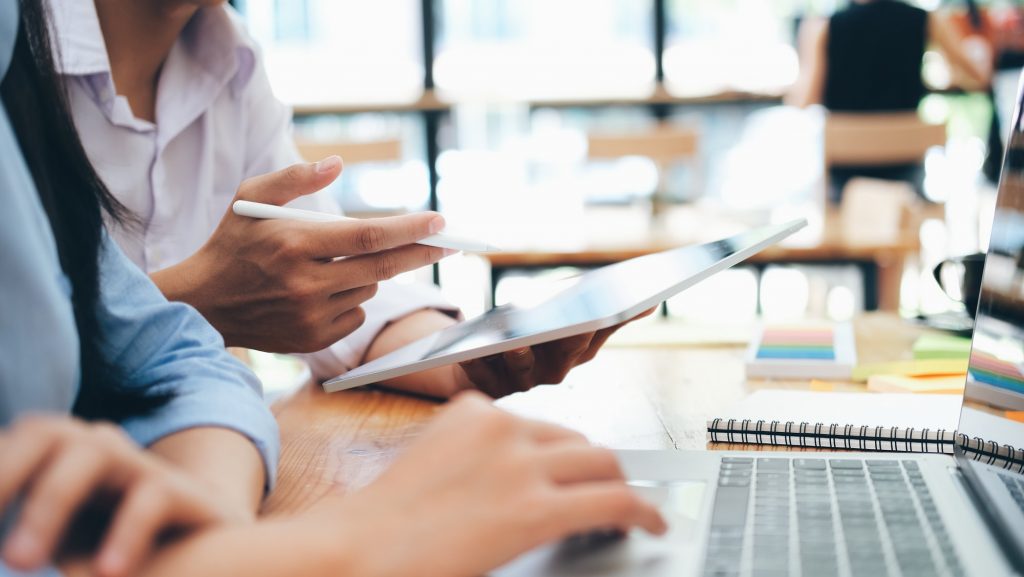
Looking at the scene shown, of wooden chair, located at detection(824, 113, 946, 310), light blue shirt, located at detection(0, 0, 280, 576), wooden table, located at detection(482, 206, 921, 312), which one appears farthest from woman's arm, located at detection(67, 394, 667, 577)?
wooden chair, located at detection(824, 113, 946, 310)

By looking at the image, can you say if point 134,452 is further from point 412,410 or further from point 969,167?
point 969,167

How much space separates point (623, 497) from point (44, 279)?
0.96 feet

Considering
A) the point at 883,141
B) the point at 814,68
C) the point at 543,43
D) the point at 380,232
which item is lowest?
the point at 883,141

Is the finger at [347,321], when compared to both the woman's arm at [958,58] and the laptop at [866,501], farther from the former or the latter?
the woman's arm at [958,58]

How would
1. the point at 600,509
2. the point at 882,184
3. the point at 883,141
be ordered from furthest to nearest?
the point at 883,141 < the point at 882,184 < the point at 600,509

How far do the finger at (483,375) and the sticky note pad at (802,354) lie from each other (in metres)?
0.29

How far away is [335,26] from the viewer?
5.13m

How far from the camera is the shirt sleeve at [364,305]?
1091 mm

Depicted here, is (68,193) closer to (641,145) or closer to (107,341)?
(107,341)

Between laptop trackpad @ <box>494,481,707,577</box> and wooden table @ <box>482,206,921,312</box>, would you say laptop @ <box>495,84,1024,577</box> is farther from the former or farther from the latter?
wooden table @ <box>482,206,921,312</box>

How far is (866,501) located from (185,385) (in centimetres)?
42

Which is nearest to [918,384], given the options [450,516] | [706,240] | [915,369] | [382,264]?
[915,369]

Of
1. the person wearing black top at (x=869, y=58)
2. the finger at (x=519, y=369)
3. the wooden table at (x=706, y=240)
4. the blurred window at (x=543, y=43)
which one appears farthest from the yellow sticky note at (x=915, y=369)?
the blurred window at (x=543, y=43)

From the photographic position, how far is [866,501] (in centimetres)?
59
